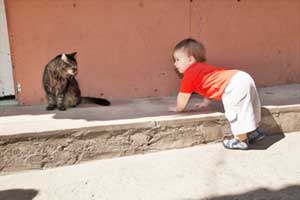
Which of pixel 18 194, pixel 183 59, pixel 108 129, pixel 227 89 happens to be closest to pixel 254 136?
pixel 227 89

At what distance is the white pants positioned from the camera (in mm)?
3318

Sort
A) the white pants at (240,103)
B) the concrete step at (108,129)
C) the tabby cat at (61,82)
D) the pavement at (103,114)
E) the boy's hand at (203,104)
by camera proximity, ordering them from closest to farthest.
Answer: the concrete step at (108,129), the pavement at (103,114), the white pants at (240,103), the tabby cat at (61,82), the boy's hand at (203,104)

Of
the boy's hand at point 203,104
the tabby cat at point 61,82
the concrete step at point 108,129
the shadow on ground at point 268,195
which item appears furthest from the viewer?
the boy's hand at point 203,104

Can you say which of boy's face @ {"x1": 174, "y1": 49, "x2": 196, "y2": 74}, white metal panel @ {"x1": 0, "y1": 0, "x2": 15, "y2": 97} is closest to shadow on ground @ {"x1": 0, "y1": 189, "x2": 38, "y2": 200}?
white metal panel @ {"x1": 0, "y1": 0, "x2": 15, "y2": 97}

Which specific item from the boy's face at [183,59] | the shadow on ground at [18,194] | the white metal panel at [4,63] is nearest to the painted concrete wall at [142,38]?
the white metal panel at [4,63]

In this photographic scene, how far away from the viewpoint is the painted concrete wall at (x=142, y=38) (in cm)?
365

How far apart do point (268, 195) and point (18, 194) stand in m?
1.79

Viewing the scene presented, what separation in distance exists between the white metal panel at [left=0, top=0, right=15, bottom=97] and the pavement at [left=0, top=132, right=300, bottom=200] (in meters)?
1.10

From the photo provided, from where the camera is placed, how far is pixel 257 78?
457 cm

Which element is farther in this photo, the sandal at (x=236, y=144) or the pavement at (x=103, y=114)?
the sandal at (x=236, y=144)

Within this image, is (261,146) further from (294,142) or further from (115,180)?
(115,180)

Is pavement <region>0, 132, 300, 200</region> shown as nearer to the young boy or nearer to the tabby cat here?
the young boy

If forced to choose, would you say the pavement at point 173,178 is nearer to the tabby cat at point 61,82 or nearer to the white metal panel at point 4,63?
the tabby cat at point 61,82

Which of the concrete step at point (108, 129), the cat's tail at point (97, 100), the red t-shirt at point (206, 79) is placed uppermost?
the red t-shirt at point (206, 79)
